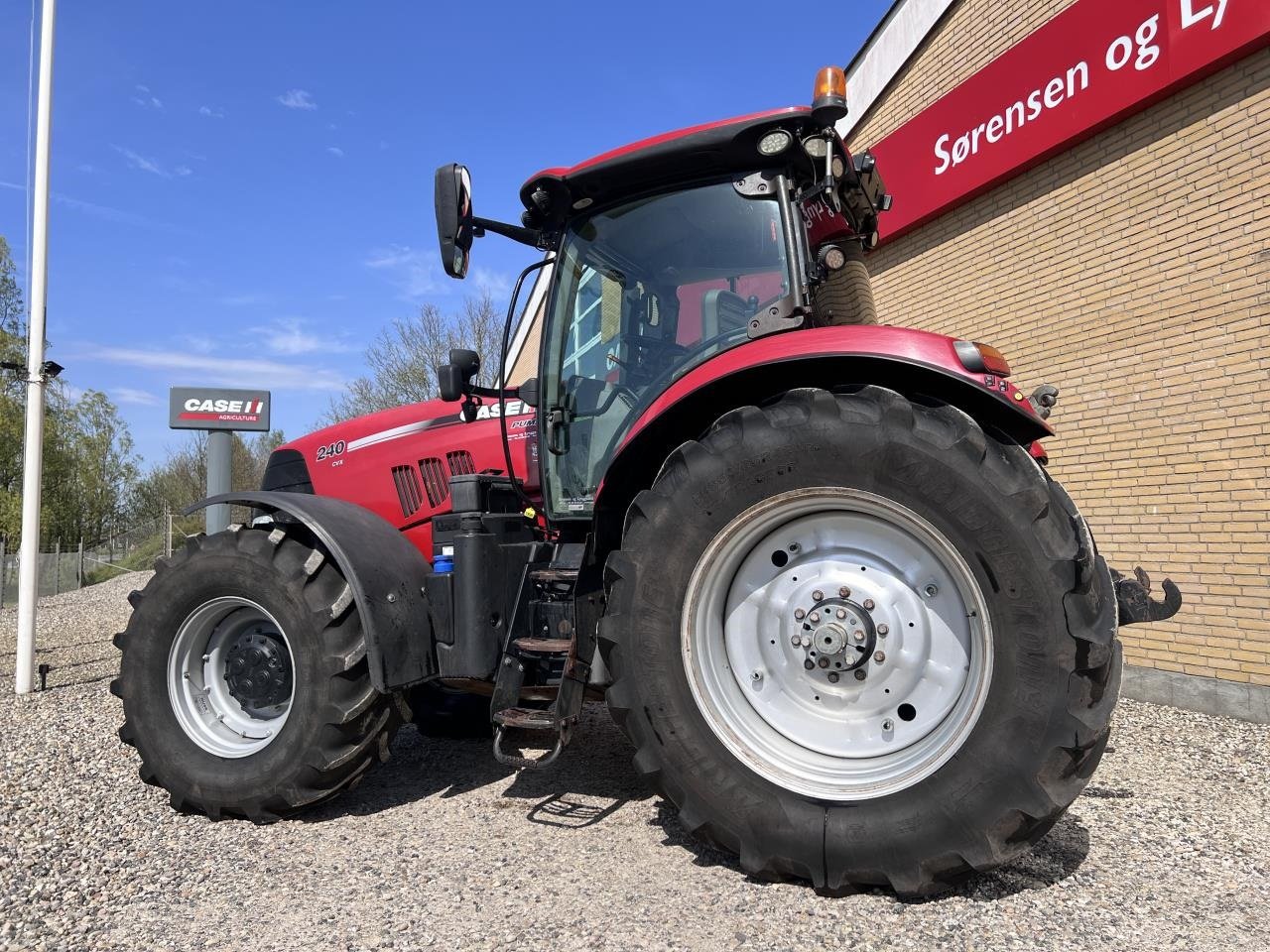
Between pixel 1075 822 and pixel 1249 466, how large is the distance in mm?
3222

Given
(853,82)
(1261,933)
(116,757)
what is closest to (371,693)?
(116,757)

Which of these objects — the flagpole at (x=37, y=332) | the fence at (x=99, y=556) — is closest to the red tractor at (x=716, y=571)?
the flagpole at (x=37, y=332)

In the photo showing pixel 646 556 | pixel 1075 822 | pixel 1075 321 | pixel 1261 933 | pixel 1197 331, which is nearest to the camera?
pixel 1261 933

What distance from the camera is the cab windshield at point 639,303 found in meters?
3.02

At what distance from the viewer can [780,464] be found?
2.42 meters

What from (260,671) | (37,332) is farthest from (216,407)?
(260,671)

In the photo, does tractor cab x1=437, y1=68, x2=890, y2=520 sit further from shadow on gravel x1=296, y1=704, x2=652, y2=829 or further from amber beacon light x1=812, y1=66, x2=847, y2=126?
shadow on gravel x1=296, y1=704, x2=652, y2=829

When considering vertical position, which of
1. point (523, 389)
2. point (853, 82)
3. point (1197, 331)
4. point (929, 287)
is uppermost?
point (853, 82)

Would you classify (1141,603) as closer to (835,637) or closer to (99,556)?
(835,637)

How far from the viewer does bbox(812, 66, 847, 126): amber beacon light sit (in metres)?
2.79

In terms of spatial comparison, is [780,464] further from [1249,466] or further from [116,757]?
[1249,466]

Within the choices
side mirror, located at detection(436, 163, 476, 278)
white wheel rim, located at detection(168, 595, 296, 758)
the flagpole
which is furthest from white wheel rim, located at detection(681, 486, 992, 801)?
the flagpole

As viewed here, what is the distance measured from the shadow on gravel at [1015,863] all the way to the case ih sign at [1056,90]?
15.8 feet

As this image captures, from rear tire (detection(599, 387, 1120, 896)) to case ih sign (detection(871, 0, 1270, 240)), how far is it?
4.49m
